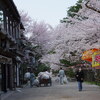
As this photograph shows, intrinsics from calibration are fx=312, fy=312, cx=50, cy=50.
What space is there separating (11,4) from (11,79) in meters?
6.71

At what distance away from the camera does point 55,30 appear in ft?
140

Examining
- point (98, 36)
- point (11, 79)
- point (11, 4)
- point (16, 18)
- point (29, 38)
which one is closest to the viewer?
point (98, 36)

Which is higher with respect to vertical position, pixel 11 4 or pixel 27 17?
pixel 27 17

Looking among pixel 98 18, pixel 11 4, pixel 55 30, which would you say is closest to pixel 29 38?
pixel 55 30

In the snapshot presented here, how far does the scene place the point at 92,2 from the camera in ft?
59.6

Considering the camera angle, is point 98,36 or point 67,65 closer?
point 98,36

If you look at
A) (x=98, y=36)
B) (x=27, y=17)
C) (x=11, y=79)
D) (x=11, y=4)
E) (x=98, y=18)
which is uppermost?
(x=27, y=17)

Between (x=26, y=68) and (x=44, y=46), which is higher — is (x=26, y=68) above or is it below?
below

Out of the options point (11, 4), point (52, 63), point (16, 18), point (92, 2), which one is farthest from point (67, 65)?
point (92, 2)

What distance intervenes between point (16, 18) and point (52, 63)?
19.1 meters

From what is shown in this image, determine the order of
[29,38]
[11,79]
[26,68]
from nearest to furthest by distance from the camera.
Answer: [11,79], [26,68], [29,38]

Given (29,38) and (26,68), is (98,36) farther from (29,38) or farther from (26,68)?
(29,38)

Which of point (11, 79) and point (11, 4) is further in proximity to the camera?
point (11, 79)

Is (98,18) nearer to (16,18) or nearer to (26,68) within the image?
(16,18)
